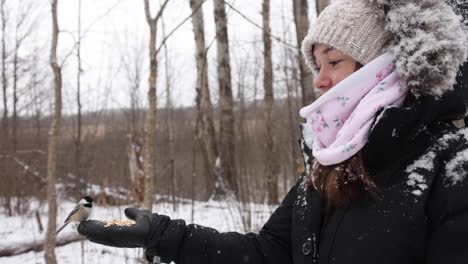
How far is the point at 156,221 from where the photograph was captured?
142 centimetres

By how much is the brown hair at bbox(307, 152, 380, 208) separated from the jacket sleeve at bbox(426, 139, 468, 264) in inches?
5.4

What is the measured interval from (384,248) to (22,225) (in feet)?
25.0

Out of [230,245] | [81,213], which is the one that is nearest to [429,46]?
[230,245]

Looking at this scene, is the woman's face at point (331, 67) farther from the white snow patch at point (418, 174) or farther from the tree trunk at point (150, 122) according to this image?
the tree trunk at point (150, 122)

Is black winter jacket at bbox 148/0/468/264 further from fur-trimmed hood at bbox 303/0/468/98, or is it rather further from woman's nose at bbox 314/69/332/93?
woman's nose at bbox 314/69/332/93

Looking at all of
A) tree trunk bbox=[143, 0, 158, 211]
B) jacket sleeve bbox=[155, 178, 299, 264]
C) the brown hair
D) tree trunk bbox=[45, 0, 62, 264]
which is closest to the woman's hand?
jacket sleeve bbox=[155, 178, 299, 264]

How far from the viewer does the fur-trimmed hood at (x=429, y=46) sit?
939 millimetres

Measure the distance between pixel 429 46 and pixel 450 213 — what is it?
36 cm

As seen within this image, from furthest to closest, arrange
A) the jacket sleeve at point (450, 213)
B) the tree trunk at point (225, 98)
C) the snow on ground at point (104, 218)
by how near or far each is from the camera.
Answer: the tree trunk at point (225, 98), the snow on ground at point (104, 218), the jacket sleeve at point (450, 213)

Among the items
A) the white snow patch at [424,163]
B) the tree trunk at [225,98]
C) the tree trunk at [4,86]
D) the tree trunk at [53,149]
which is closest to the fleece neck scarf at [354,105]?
the white snow patch at [424,163]

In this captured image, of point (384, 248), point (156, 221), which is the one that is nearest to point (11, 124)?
point (156, 221)

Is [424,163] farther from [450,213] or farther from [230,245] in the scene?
[230,245]

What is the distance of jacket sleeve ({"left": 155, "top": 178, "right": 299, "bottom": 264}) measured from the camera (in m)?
1.40

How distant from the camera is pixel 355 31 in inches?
43.4
